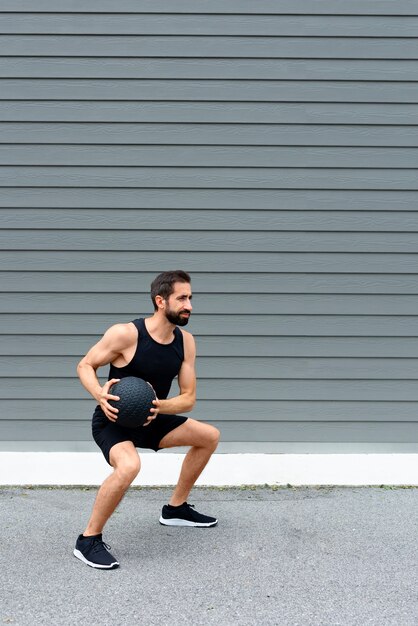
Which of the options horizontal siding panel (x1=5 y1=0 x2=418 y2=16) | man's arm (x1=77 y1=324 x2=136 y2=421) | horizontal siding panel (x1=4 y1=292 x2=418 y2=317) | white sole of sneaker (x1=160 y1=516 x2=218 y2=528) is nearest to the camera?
man's arm (x1=77 y1=324 x2=136 y2=421)

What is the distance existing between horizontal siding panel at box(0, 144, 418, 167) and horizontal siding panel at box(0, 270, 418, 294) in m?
0.73

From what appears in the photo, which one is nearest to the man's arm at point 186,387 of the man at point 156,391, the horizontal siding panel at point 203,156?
the man at point 156,391

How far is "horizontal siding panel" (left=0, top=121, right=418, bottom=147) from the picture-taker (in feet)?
17.0

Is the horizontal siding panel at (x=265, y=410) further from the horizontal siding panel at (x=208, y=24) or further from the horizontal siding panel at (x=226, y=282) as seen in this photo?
the horizontal siding panel at (x=208, y=24)

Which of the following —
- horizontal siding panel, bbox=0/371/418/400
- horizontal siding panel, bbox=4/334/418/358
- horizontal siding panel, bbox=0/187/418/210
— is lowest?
horizontal siding panel, bbox=0/371/418/400

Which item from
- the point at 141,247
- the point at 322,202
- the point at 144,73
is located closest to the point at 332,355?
the point at 322,202

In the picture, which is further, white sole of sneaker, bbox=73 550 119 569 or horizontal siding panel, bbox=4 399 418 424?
horizontal siding panel, bbox=4 399 418 424

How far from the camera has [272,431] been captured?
5301 millimetres

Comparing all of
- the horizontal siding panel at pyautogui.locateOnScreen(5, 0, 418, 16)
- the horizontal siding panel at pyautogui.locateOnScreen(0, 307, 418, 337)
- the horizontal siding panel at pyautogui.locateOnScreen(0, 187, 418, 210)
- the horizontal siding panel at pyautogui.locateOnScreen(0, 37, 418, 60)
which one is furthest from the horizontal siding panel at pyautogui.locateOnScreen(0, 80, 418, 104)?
the horizontal siding panel at pyautogui.locateOnScreen(0, 307, 418, 337)

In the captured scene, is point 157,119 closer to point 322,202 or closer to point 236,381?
point 322,202

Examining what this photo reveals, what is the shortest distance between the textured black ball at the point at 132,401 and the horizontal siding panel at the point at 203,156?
1916 millimetres

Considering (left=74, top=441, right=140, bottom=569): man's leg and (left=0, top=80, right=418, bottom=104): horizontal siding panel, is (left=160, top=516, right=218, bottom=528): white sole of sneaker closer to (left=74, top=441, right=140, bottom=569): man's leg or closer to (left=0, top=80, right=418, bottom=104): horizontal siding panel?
(left=74, top=441, right=140, bottom=569): man's leg

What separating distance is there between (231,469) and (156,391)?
128 cm

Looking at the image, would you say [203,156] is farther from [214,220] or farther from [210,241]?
[210,241]
